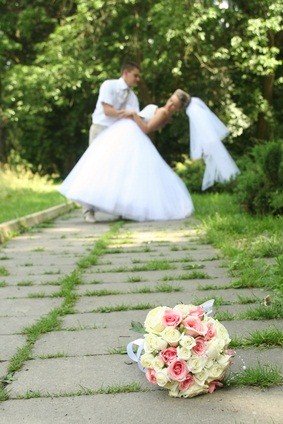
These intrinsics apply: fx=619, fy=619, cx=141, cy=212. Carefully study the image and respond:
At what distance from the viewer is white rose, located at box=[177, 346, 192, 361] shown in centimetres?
226

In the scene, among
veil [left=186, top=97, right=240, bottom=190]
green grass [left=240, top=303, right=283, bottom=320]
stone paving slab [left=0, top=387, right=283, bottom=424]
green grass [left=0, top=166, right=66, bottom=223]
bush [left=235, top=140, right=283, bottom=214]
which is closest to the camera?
stone paving slab [left=0, top=387, right=283, bottom=424]

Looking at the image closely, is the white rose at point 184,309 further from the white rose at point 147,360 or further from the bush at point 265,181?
the bush at point 265,181

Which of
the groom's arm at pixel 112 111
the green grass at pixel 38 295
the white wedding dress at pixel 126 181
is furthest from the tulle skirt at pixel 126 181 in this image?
the green grass at pixel 38 295

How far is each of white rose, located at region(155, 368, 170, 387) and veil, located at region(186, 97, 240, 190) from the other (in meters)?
6.31

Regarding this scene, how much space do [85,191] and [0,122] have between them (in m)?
14.9

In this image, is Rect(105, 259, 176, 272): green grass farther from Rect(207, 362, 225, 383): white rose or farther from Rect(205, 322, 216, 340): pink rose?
Rect(207, 362, 225, 383): white rose

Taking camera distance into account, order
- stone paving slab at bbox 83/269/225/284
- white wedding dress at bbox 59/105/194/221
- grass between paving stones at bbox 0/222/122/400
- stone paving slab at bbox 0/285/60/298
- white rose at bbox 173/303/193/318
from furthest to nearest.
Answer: white wedding dress at bbox 59/105/194/221 → stone paving slab at bbox 83/269/225/284 → stone paving slab at bbox 0/285/60/298 → grass between paving stones at bbox 0/222/122/400 → white rose at bbox 173/303/193/318

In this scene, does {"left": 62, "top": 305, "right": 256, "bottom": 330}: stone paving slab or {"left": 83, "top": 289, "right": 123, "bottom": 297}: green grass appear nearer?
{"left": 62, "top": 305, "right": 256, "bottom": 330}: stone paving slab

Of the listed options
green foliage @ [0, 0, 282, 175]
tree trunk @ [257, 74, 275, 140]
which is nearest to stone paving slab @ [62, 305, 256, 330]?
green foliage @ [0, 0, 282, 175]

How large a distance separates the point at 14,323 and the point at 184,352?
133cm

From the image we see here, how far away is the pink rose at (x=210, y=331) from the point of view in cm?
234

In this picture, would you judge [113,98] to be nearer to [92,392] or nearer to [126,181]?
[126,181]

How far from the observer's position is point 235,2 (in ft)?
56.8

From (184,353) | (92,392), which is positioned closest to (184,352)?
(184,353)
